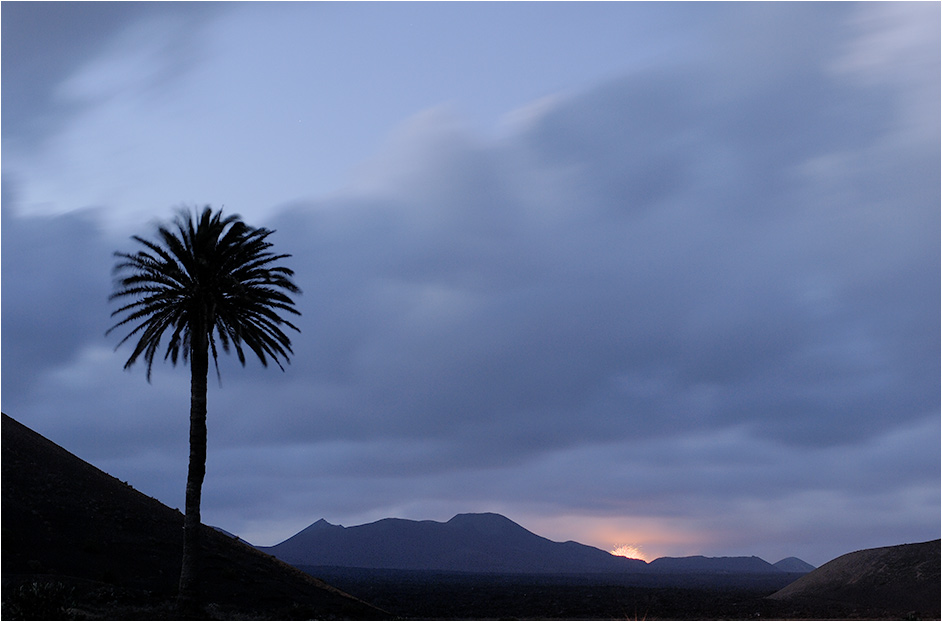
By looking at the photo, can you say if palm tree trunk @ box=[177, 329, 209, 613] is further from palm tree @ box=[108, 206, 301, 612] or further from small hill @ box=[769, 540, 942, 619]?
small hill @ box=[769, 540, 942, 619]

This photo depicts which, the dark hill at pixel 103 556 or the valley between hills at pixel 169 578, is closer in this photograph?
the dark hill at pixel 103 556

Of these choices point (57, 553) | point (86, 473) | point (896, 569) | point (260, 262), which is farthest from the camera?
point (896, 569)

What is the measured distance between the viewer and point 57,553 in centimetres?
5166

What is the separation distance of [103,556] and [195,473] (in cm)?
1960

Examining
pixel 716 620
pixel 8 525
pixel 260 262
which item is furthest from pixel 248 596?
pixel 716 620

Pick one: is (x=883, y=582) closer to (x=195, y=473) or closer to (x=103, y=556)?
(x=195, y=473)

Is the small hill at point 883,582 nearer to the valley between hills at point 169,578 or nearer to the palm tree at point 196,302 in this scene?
the valley between hills at point 169,578

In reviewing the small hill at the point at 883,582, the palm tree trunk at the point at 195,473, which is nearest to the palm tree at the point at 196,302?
the palm tree trunk at the point at 195,473

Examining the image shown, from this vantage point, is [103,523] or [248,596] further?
[103,523]

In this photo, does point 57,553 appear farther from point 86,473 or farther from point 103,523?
point 86,473

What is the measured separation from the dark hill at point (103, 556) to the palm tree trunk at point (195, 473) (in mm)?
1869

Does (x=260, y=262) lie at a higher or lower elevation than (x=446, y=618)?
higher

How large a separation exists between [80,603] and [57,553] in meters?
14.5

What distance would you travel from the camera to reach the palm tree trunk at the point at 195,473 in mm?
39312
